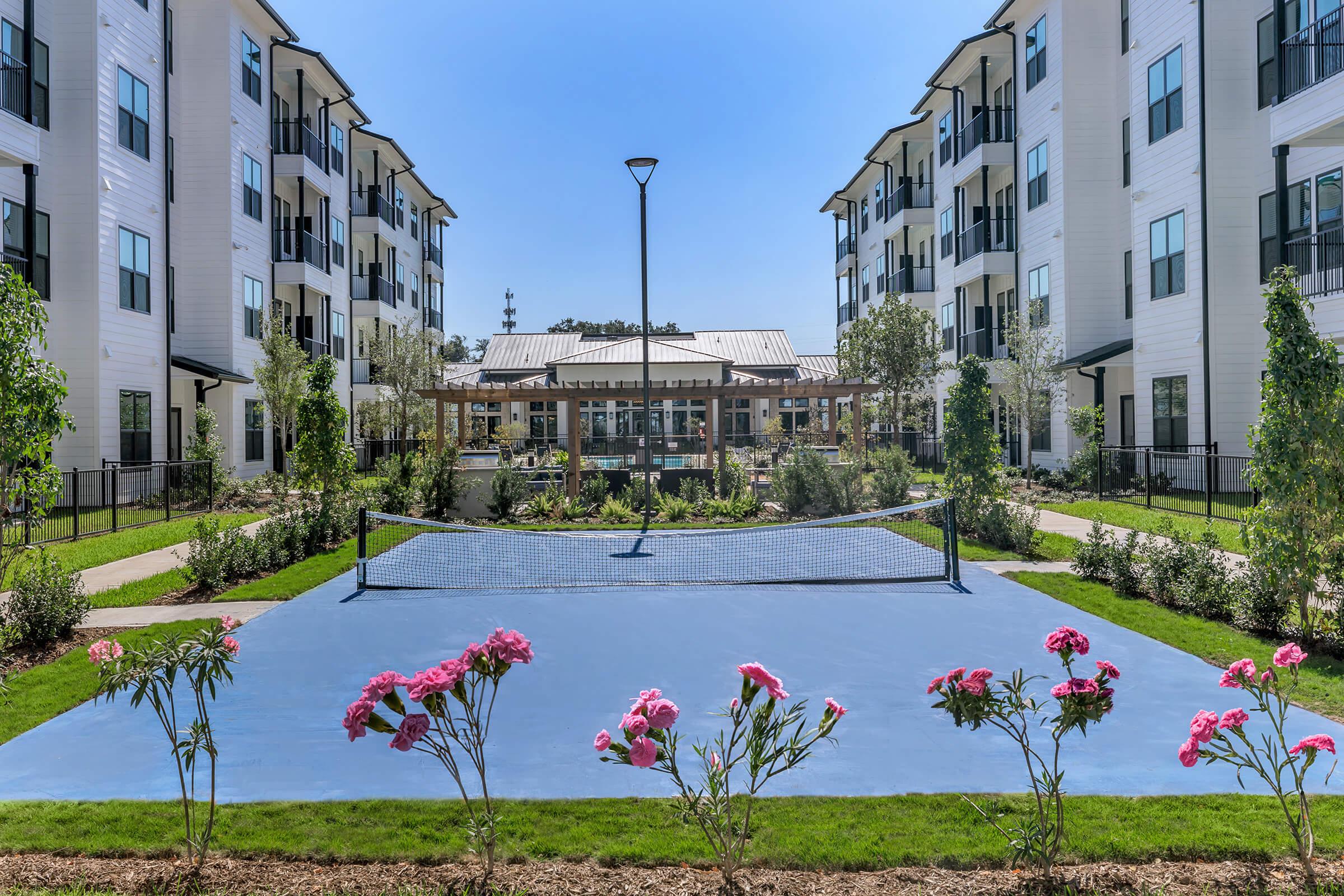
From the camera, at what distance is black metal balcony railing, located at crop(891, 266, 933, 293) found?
38.7 m

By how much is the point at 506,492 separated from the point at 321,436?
4.61 m

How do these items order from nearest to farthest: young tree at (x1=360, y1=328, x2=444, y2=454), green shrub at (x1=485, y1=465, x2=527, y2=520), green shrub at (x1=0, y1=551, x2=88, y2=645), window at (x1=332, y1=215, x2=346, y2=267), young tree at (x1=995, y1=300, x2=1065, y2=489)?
green shrub at (x1=0, y1=551, x2=88, y2=645) < green shrub at (x1=485, y1=465, x2=527, y2=520) < young tree at (x1=995, y1=300, x2=1065, y2=489) < young tree at (x1=360, y1=328, x2=444, y2=454) < window at (x1=332, y1=215, x2=346, y2=267)

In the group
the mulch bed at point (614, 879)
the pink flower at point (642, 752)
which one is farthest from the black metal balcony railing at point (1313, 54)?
the pink flower at point (642, 752)

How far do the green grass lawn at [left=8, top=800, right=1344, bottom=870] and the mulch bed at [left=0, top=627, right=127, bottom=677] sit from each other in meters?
3.69

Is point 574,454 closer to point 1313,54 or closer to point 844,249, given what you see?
point 1313,54

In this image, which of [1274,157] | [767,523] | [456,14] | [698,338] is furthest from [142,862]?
[698,338]

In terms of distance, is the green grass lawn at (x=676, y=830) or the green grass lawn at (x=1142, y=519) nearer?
the green grass lawn at (x=676, y=830)

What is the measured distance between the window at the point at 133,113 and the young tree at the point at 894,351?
20.7 m

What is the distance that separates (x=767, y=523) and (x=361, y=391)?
1012 inches

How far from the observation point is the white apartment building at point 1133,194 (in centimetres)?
1870

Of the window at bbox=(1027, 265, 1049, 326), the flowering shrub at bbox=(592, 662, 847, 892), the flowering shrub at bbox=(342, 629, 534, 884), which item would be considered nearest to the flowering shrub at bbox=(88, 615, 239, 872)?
the flowering shrub at bbox=(342, 629, 534, 884)

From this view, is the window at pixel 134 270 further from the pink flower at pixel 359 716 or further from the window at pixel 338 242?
the pink flower at pixel 359 716

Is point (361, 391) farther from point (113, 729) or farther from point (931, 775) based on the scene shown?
point (931, 775)

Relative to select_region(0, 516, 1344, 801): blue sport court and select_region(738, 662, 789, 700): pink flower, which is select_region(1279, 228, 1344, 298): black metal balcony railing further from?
select_region(738, 662, 789, 700): pink flower
